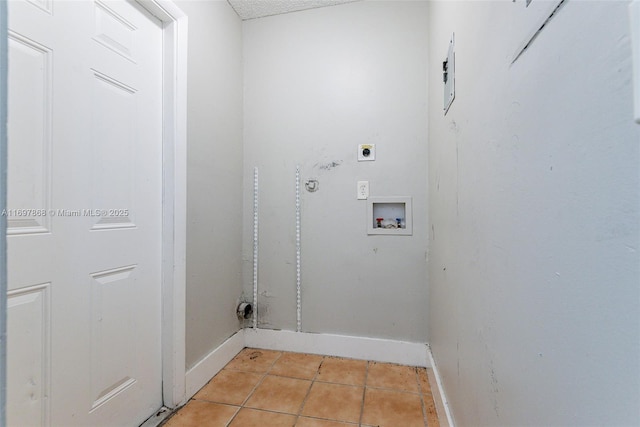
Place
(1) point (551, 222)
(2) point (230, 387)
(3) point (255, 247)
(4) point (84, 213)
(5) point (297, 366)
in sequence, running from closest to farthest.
→ (1) point (551, 222)
(4) point (84, 213)
(2) point (230, 387)
(5) point (297, 366)
(3) point (255, 247)

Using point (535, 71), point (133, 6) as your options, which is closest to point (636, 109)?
point (535, 71)

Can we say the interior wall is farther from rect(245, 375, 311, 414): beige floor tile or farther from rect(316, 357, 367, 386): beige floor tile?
rect(316, 357, 367, 386): beige floor tile

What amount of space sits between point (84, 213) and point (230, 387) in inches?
47.9

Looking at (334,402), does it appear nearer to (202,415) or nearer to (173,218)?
(202,415)

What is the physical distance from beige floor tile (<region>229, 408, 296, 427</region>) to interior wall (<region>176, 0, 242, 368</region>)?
422 mm

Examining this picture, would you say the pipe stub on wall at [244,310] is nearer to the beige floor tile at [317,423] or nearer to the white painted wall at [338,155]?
the white painted wall at [338,155]

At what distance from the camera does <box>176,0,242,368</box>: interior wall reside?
1.59 meters

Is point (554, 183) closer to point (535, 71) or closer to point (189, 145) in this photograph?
point (535, 71)

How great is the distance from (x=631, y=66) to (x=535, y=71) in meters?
0.25

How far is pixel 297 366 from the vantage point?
72.7 inches

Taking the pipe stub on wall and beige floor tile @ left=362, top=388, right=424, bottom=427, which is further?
the pipe stub on wall

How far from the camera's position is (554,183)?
0.44 meters

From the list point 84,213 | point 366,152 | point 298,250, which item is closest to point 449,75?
point 366,152

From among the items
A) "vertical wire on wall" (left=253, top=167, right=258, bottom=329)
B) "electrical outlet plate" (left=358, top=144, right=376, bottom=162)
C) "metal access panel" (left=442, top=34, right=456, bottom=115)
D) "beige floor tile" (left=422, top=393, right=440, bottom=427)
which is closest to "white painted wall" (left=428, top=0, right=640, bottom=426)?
"metal access panel" (left=442, top=34, right=456, bottom=115)
